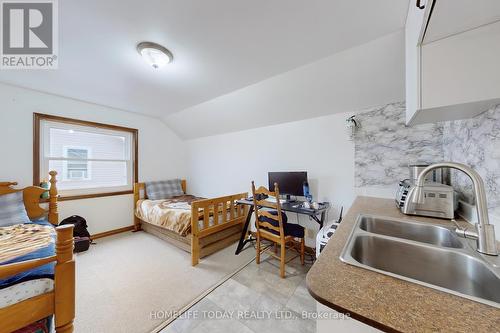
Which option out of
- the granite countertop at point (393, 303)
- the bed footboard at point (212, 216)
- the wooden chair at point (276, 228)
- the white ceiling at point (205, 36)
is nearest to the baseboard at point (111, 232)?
the bed footboard at point (212, 216)

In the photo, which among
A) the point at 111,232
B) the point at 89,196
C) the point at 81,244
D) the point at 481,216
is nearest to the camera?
the point at 481,216

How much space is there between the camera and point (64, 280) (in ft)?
3.51

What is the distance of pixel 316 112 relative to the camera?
254cm

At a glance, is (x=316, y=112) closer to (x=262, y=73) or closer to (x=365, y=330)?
(x=262, y=73)

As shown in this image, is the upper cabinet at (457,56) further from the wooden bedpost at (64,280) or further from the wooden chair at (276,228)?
the wooden bedpost at (64,280)

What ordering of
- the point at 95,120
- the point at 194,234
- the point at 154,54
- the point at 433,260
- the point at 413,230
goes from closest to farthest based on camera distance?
the point at 433,260, the point at 413,230, the point at 154,54, the point at 194,234, the point at 95,120

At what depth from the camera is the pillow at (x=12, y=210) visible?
209cm

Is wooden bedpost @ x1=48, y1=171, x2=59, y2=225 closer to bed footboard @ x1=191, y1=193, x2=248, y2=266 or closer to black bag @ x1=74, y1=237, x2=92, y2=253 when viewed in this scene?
black bag @ x1=74, y1=237, x2=92, y2=253

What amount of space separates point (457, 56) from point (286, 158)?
2.12 m

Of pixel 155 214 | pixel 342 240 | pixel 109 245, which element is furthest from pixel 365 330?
pixel 109 245

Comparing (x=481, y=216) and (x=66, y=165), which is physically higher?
(x=66, y=165)

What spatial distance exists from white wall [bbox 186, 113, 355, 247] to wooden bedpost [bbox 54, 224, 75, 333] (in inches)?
96.0

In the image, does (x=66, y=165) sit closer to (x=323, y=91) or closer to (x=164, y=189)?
(x=164, y=189)

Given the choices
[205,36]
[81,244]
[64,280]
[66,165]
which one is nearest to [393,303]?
[64,280]
